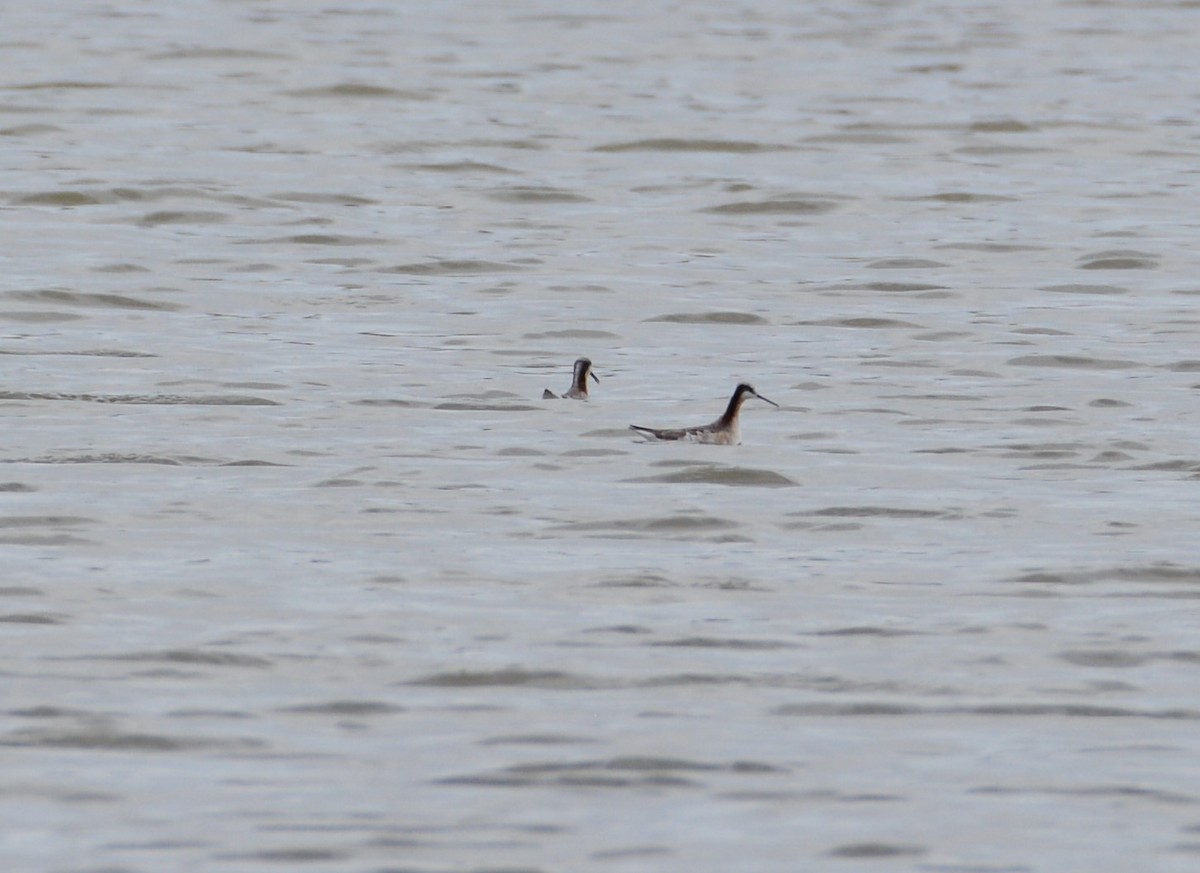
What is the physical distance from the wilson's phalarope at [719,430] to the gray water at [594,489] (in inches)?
5.3

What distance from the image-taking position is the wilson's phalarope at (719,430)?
15295mm

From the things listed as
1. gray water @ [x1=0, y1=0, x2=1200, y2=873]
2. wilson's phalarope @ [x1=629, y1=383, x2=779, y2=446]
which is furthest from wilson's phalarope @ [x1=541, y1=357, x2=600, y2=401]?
wilson's phalarope @ [x1=629, y1=383, x2=779, y2=446]

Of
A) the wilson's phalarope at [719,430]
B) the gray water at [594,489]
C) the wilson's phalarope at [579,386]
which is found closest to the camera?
the gray water at [594,489]

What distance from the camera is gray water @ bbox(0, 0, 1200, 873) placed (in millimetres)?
8766

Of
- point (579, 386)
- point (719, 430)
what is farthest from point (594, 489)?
point (579, 386)

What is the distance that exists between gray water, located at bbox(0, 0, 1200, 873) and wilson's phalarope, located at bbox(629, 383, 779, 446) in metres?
0.14

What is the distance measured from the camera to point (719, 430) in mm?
15477

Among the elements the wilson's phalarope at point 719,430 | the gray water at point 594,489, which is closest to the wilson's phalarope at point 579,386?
the gray water at point 594,489

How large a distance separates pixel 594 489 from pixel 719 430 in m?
1.43

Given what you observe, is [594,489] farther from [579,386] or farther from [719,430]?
[579,386]

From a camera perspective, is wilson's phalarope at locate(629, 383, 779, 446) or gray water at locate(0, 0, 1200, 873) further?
wilson's phalarope at locate(629, 383, 779, 446)

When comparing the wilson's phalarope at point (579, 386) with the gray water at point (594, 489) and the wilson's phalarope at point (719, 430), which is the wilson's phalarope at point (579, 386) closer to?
the gray water at point (594, 489)

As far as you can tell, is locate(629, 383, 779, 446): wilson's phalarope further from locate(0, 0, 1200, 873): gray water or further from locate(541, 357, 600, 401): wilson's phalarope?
locate(541, 357, 600, 401): wilson's phalarope

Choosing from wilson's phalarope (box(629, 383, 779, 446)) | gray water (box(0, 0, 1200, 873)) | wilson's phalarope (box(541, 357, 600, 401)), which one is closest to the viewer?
gray water (box(0, 0, 1200, 873))
